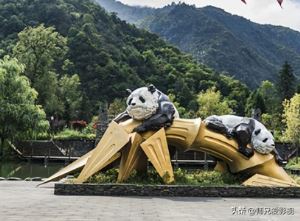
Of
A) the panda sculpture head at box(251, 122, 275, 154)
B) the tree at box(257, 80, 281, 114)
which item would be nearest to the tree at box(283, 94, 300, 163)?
the tree at box(257, 80, 281, 114)

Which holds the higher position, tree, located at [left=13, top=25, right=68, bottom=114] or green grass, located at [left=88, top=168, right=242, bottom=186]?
tree, located at [left=13, top=25, right=68, bottom=114]

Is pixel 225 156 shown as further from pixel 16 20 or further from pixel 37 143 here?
pixel 16 20

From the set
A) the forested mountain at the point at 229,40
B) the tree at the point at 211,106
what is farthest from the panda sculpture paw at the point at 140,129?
the forested mountain at the point at 229,40

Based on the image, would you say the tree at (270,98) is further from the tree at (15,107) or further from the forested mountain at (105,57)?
the tree at (15,107)

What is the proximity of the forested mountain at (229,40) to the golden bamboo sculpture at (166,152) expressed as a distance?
9419 centimetres

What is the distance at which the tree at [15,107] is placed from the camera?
31906 millimetres

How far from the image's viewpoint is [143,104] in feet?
46.6

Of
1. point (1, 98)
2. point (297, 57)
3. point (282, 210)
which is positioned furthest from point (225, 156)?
point (297, 57)

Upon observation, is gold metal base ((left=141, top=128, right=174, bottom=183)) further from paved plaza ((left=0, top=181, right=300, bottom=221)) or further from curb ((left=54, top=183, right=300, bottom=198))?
paved plaza ((left=0, top=181, right=300, bottom=221))

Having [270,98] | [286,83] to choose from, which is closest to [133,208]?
[286,83]

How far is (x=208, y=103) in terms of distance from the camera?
56906mm

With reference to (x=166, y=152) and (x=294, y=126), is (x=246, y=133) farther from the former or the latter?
(x=294, y=126)

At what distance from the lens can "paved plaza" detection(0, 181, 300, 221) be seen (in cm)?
892

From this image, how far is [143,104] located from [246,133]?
311 centimetres
